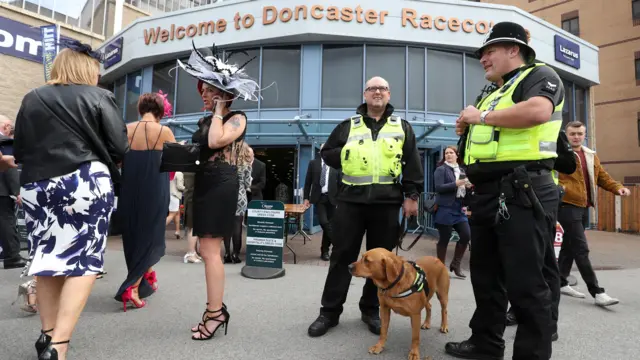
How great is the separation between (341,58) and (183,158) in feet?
33.2

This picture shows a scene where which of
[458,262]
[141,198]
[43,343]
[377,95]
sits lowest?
[43,343]

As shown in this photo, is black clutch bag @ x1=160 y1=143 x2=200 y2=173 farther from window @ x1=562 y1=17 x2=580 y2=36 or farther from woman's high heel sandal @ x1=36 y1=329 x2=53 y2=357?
window @ x1=562 y1=17 x2=580 y2=36

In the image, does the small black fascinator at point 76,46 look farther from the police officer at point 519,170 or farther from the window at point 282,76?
the window at point 282,76

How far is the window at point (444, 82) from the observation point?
12.3 metres

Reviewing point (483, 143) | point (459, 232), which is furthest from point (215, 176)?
point (459, 232)

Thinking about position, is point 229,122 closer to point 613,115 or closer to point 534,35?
point 534,35

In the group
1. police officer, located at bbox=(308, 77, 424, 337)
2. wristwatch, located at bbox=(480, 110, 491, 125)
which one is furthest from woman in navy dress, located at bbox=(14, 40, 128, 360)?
wristwatch, located at bbox=(480, 110, 491, 125)

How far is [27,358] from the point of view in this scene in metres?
2.46

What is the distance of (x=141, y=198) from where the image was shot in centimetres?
353

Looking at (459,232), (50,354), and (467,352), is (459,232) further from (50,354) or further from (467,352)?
(50,354)

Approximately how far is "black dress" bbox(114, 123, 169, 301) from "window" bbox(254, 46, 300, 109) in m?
8.90

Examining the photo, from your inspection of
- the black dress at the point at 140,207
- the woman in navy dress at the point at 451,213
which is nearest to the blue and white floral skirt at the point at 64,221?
the black dress at the point at 140,207

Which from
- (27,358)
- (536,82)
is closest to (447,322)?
(536,82)

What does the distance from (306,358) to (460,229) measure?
11.5ft
